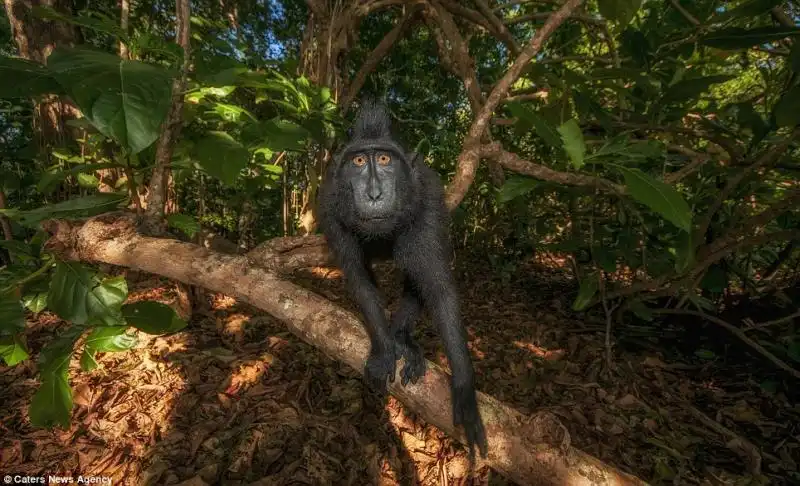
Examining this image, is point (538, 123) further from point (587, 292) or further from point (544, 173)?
point (587, 292)

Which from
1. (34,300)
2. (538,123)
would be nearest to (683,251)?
(538,123)

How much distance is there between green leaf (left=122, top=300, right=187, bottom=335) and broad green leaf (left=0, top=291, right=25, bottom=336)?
1.19ft

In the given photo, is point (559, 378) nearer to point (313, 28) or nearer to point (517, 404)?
point (517, 404)

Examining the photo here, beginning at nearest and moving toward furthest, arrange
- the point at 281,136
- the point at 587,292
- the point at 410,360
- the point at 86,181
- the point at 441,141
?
the point at 281,136, the point at 410,360, the point at 86,181, the point at 587,292, the point at 441,141

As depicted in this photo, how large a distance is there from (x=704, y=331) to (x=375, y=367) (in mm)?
4181

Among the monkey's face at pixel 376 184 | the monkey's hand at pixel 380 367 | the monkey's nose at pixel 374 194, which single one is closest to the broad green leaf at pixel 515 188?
the monkey's face at pixel 376 184

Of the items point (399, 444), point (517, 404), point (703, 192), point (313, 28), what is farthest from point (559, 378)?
point (313, 28)

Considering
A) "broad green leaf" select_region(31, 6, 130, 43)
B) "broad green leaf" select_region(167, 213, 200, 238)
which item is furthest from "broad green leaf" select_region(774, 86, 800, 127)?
"broad green leaf" select_region(31, 6, 130, 43)

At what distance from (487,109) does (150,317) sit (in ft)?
7.77

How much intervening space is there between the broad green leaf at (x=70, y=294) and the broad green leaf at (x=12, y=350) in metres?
0.46

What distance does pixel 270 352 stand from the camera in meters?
3.81

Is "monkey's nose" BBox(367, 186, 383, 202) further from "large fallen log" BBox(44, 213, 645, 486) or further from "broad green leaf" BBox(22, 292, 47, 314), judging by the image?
"broad green leaf" BBox(22, 292, 47, 314)

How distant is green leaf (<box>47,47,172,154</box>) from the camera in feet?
3.66

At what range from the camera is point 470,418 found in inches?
67.5
